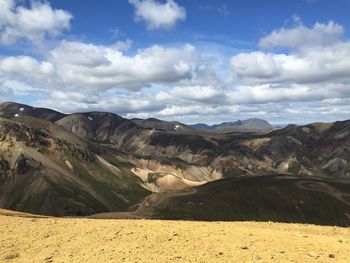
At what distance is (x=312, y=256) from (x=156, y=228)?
895 centimetres

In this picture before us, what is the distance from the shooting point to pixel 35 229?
27.2m

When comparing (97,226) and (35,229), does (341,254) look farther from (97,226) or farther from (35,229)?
(35,229)

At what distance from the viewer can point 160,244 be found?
2319 cm

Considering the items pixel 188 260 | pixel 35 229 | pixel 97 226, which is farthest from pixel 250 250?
pixel 35 229

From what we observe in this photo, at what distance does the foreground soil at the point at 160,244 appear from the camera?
21375 mm

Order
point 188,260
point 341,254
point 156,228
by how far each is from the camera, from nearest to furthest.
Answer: point 188,260 → point 341,254 → point 156,228

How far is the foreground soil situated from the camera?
21.4m

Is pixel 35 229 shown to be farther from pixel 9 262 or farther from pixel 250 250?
pixel 250 250

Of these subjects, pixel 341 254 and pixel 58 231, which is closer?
pixel 341 254

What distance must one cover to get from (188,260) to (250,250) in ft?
11.0

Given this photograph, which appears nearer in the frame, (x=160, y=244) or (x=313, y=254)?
(x=313, y=254)

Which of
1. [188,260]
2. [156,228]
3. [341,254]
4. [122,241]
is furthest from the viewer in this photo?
[156,228]

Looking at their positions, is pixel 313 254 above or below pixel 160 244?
below

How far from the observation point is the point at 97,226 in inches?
1091
